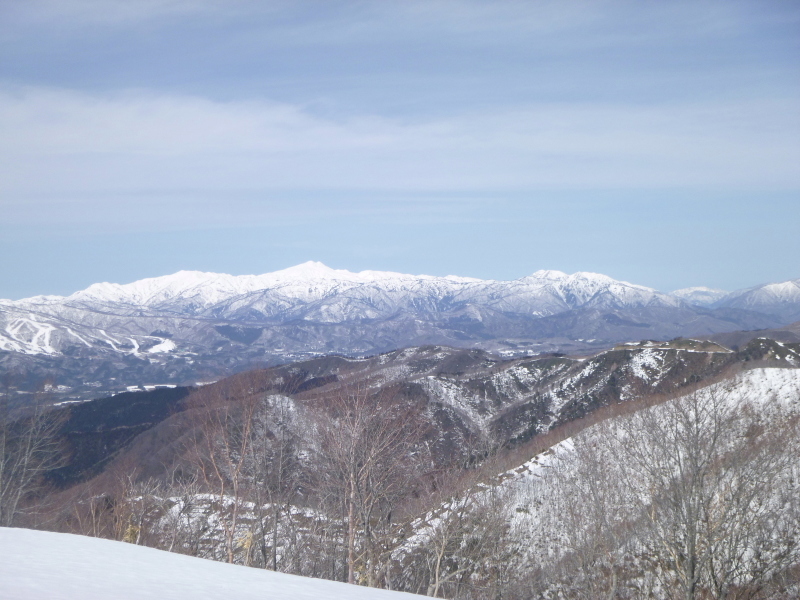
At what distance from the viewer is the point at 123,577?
43.2 ft

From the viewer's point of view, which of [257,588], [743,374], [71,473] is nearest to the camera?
[257,588]

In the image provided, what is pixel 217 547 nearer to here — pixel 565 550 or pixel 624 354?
pixel 565 550

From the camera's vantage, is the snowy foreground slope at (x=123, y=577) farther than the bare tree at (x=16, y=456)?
No

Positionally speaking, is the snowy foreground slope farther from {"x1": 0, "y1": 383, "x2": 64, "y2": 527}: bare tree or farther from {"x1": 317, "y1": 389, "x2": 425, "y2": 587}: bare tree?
{"x1": 0, "y1": 383, "x2": 64, "y2": 527}: bare tree

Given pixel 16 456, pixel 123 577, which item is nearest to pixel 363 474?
pixel 123 577

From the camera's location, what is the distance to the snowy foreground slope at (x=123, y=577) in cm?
1153

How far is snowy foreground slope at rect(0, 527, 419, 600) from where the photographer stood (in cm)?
1153

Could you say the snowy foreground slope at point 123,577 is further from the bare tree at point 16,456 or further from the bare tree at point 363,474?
the bare tree at point 16,456

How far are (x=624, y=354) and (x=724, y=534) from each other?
255 feet

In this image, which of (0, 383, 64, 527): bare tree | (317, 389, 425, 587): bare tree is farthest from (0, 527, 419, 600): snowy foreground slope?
(0, 383, 64, 527): bare tree

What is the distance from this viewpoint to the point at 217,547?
32812 millimetres

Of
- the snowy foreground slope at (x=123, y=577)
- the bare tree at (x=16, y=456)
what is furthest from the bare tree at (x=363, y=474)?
the bare tree at (x=16, y=456)

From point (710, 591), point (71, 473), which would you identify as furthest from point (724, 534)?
point (71, 473)

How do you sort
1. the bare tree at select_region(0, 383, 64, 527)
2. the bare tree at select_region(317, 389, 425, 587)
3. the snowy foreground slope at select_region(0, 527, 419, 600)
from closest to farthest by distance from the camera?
the snowy foreground slope at select_region(0, 527, 419, 600) → the bare tree at select_region(317, 389, 425, 587) → the bare tree at select_region(0, 383, 64, 527)
